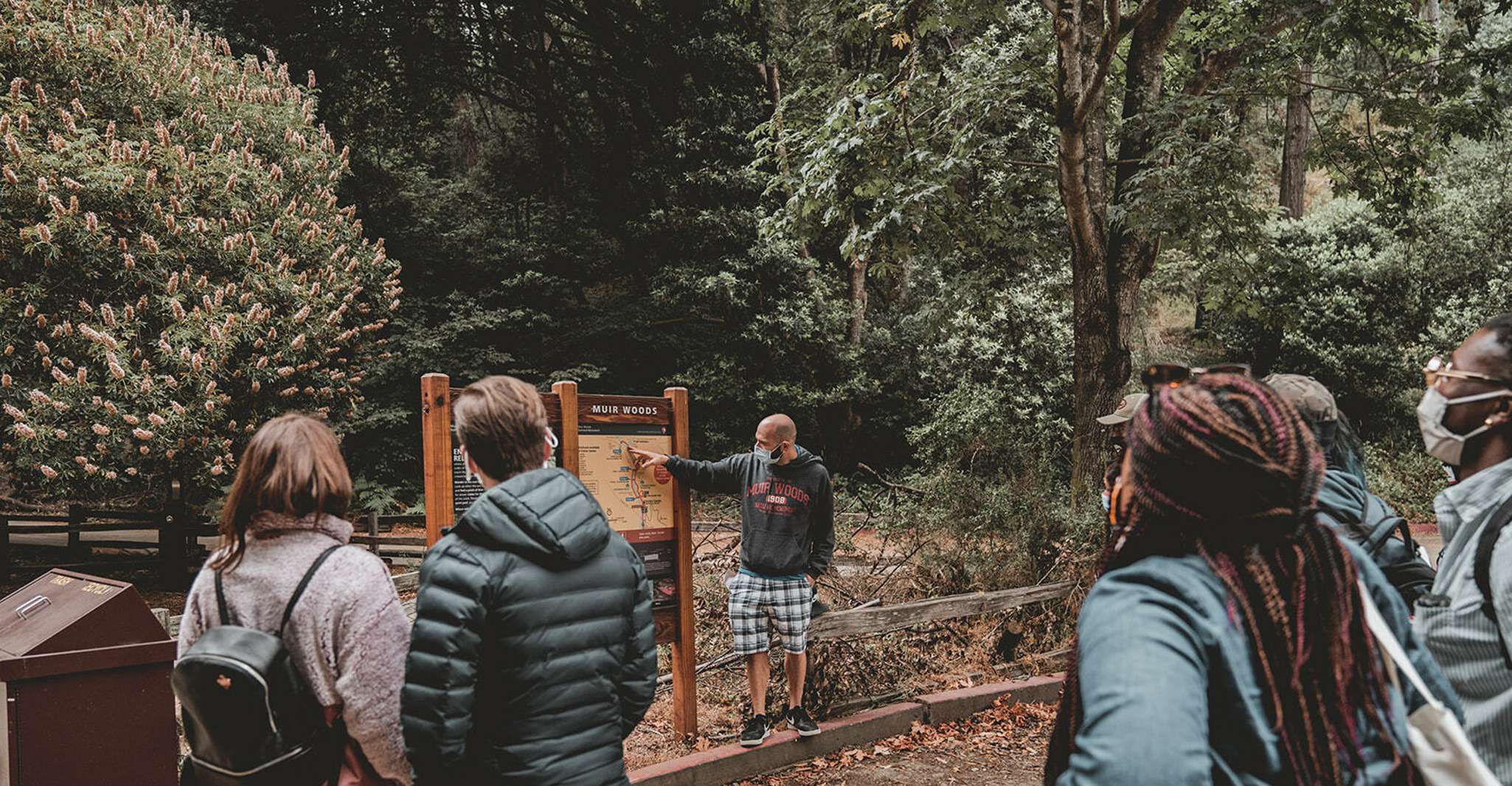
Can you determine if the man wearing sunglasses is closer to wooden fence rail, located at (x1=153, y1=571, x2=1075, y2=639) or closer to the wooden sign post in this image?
the wooden sign post

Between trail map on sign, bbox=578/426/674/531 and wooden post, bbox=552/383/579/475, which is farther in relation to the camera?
trail map on sign, bbox=578/426/674/531

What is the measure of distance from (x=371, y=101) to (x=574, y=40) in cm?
503

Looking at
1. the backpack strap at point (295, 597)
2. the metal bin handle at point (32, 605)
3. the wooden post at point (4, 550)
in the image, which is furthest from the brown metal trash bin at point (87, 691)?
the wooden post at point (4, 550)

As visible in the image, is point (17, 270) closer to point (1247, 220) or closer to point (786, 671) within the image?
point (786, 671)

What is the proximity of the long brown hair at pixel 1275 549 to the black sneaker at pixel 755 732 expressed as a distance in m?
4.26

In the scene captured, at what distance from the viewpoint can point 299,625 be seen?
2.45 meters

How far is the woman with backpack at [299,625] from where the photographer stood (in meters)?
2.38

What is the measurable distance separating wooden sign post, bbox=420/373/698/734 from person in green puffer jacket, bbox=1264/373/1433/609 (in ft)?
10.5

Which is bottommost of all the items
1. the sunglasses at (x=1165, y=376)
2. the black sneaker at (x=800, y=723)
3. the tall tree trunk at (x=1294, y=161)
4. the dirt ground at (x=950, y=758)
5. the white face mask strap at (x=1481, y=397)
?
the dirt ground at (x=950, y=758)

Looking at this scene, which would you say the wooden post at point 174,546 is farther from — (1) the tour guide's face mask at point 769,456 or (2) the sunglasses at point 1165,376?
(2) the sunglasses at point 1165,376

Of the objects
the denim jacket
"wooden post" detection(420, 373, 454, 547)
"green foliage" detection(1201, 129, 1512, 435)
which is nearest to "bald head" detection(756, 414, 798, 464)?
"wooden post" detection(420, 373, 454, 547)

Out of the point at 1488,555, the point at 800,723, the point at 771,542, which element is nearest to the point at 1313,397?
the point at 1488,555

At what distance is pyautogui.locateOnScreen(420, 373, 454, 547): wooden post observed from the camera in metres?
4.32

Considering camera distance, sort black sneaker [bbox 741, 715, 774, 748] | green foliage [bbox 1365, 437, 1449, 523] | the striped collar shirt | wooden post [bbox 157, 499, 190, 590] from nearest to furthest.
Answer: the striped collar shirt → black sneaker [bbox 741, 715, 774, 748] → wooden post [bbox 157, 499, 190, 590] → green foliage [bbox 1365, 437, 1449, 523]
